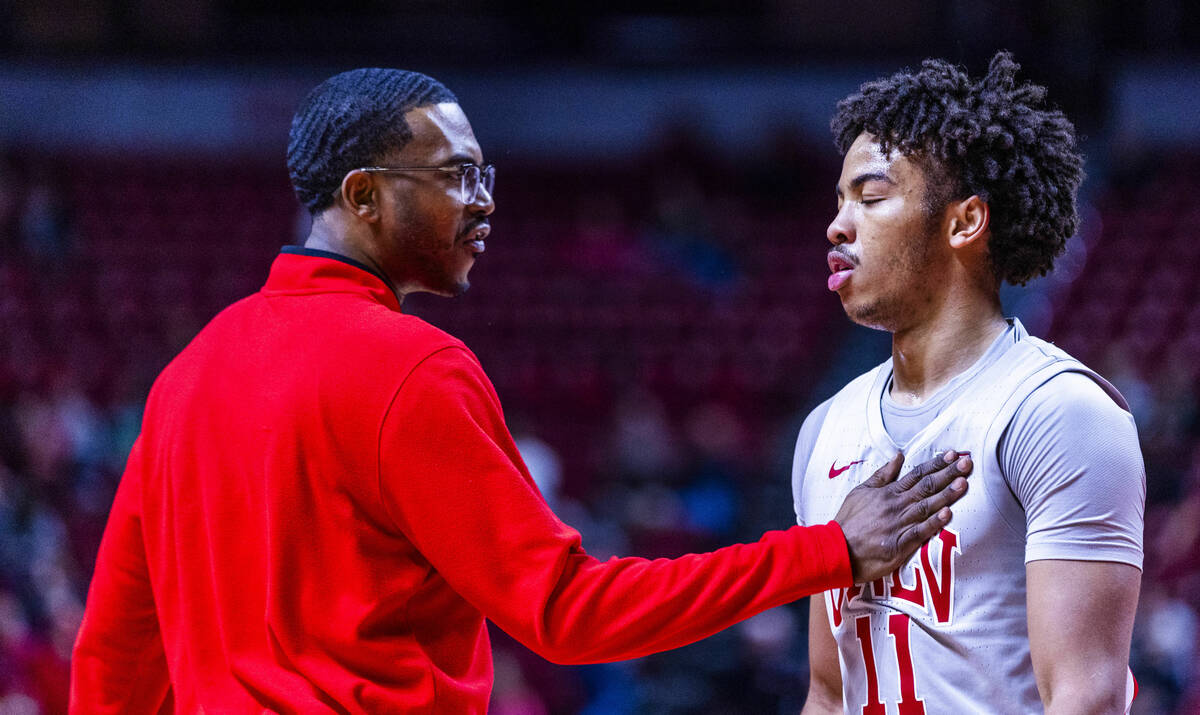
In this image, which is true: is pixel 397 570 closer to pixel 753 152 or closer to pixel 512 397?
pixel 512 397

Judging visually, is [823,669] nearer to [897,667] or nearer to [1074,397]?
[897,667]

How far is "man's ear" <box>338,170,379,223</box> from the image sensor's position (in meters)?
2.46

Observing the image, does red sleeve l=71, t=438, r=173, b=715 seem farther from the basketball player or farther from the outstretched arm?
the basketball player

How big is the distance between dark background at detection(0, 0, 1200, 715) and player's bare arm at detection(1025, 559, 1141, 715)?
4180 mm

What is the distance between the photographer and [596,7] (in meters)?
13.1

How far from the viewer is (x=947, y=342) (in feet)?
7.84

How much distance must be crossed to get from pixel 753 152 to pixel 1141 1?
4.02m

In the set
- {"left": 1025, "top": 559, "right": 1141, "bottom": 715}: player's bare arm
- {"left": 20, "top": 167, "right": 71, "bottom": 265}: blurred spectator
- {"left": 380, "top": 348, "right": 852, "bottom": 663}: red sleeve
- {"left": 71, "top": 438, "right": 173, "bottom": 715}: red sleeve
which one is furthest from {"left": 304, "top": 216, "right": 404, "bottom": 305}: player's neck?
{"left": 20, "top": 167, "right": 71, "bottom": 265}: blurred spectator

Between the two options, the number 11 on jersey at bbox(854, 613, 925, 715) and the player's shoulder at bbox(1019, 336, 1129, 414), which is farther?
the number 11 on jersey at bbox(854, 613, 925, 715)

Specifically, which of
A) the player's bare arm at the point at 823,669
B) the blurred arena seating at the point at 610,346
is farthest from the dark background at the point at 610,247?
the player's bare arm at the point at 823,669

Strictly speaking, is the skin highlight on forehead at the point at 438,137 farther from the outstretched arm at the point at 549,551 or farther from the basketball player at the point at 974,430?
the basketball player at the point at 974,430

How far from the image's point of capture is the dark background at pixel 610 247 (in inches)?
284

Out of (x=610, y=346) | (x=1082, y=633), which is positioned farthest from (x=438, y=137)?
(x=610, y=346)

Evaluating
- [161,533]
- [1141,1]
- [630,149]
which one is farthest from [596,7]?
[161,533]
